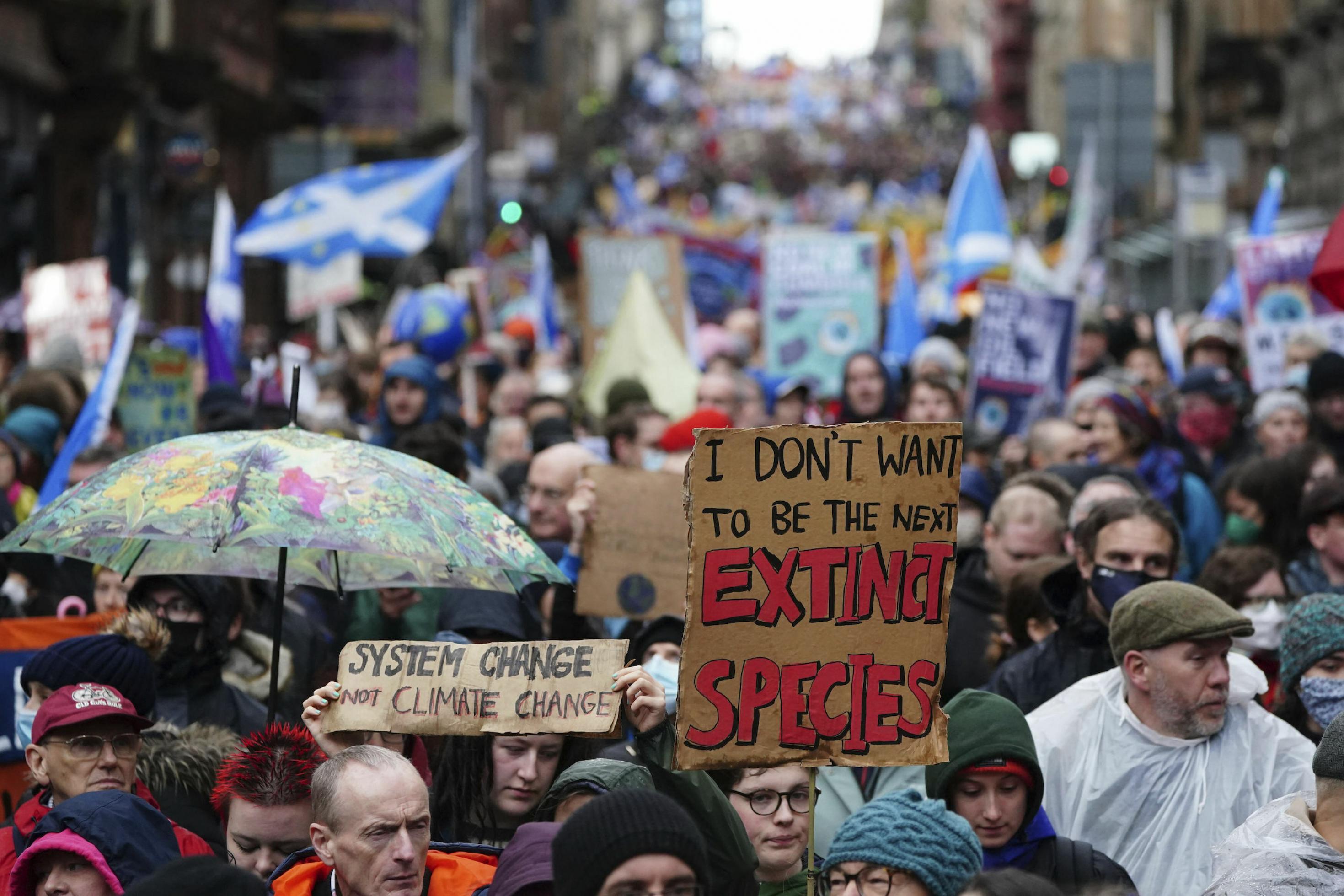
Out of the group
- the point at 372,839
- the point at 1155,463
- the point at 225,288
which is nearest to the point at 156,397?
the point at 225,288

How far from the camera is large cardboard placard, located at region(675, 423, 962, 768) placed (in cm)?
399

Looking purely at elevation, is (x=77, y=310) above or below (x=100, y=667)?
above

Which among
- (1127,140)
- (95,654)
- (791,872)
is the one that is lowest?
(791,872)

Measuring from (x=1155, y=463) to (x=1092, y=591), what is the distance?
2.86 meters

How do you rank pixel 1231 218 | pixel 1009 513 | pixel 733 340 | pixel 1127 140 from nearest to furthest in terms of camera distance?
1. pixel 1009 513
2. pixel 733 340
3. pixel 1127 140
4. pixel 1231 218

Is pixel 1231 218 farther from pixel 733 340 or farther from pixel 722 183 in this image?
pixel 722 183

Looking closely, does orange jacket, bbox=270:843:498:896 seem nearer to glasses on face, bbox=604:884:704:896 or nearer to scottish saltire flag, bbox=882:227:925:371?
glasses on face, bbox=604:884:704:896

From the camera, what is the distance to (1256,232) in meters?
13.4

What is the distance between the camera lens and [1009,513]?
6.59m

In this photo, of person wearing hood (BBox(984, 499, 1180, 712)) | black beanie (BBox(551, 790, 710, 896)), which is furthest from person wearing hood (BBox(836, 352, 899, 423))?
black beanie (BBox(551, 790, 710, 896))

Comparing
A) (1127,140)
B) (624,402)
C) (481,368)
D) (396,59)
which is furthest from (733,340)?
(396,59)

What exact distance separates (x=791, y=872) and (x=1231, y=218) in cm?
3023

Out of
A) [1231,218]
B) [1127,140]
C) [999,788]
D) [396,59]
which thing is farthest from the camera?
[396,59]

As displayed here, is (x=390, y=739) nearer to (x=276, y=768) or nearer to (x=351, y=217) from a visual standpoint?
(x=276, y=768)
